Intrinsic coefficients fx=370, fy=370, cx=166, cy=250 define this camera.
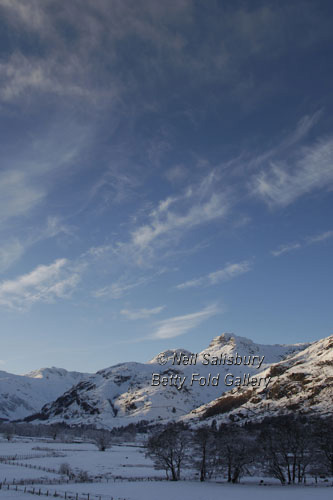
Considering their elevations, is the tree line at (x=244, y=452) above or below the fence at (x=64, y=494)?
above

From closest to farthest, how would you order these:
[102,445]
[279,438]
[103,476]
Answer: [279,438] < [103,476] < [102,445]

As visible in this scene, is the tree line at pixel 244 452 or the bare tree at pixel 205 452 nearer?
the tree line at pixel 244 452

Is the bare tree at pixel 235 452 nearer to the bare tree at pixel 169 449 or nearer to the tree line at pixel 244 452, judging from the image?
the tree line at pixel 244 452

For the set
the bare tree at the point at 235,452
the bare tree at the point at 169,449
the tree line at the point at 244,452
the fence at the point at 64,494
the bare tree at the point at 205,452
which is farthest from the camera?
the bare tree at the point at 169,449

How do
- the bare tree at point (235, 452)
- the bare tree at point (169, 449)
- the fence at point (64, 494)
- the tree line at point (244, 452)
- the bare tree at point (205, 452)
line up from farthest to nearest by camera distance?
the bare tree at point (169, 449)
the bare tree at point (205, 452)
the tree line at point (244, 452)
the bare tree at point (235, 452)
the fence at point (64, 494)

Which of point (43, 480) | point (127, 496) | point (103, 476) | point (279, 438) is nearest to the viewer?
point (127, 496)

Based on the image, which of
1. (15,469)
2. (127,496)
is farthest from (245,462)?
(15,469)

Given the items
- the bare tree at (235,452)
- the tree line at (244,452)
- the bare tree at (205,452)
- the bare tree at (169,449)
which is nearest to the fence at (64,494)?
the bare tree at (169,449)

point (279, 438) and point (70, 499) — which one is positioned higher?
point (279, 438)

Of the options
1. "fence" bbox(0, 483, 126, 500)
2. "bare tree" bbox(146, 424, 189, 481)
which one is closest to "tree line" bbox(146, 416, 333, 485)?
"bare tree" bbox(146, 424, 189, 481)

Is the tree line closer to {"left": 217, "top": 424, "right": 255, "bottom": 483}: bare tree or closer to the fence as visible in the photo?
{"left": 217, "top": 424, "right": 255, "bottom": 483}: bare tree

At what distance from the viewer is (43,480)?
232ft

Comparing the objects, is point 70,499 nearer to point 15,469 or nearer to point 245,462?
point 245,462

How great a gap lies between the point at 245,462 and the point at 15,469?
53.7 metres
